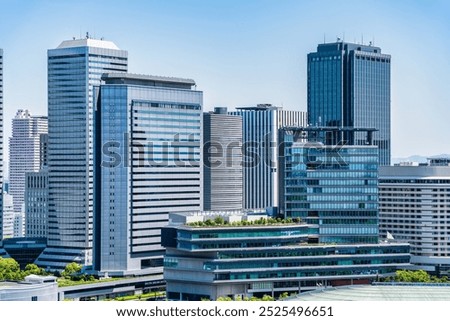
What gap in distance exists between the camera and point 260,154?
11806cm

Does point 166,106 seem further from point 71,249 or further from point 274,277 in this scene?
point 274,277

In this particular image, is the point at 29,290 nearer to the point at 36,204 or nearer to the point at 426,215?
the point at 426,215

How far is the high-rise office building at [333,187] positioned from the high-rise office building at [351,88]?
2044 inches

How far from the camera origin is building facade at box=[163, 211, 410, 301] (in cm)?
5909

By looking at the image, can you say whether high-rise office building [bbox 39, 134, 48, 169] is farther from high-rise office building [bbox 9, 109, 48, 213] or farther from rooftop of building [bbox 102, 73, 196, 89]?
high-rise office building [bbox 9, 109, 48, 213]

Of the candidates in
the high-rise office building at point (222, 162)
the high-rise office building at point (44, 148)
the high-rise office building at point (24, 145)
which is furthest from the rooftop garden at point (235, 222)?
the high-rise office building at point (24, 145)

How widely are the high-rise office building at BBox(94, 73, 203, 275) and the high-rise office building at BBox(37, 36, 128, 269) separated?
10348 millimetres

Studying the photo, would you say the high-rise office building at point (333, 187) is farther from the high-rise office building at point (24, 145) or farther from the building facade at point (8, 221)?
the high-rise office building at point (24, 145)

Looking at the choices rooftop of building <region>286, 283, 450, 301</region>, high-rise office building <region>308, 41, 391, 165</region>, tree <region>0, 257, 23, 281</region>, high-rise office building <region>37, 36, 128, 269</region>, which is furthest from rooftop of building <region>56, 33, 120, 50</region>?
rooftop of building <region>286, 283, 450, 301</region>

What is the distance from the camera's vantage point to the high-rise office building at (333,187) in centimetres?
6519

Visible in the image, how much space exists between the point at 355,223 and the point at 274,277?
7.94 meters

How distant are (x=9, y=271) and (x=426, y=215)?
31773 millimetres

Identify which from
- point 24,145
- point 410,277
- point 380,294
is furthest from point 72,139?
point 24,145
